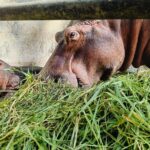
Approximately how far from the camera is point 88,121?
4.13 feet

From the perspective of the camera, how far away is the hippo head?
2418 millimetres

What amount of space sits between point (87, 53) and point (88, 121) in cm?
126

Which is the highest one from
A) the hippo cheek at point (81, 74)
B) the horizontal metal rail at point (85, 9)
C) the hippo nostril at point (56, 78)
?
the horizontal metal rail at point (85, 9)

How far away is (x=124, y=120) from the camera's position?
122cm

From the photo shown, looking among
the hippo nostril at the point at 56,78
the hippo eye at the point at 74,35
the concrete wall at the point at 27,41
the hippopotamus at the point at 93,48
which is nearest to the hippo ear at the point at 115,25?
the hippopotamus at the point at 93,48

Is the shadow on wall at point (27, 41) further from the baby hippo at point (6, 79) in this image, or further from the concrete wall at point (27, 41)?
the baby hippo at point (6, 79)

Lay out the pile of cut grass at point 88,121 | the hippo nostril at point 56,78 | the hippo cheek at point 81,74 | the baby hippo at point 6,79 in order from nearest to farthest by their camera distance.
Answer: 1. the pile of cut grass at point 88,121
2. the hippo nostril at point 56,78
3. the hippo cheek at point 81,74
4. the baby hippo at point 6,79

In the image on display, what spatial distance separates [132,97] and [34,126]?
0.98 feet

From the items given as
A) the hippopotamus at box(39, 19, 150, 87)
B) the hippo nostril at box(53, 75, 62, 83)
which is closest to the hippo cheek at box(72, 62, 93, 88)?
the hippopotamus at box(39, 19, 150, 87)

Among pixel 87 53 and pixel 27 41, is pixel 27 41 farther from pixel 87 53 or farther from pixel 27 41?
pixel 87 53

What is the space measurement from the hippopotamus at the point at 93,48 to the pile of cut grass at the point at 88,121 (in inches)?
34.8

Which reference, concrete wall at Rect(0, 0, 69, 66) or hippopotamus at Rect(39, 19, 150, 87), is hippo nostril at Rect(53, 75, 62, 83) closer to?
hippopotamus at Rect(39, 19, 150, 87)

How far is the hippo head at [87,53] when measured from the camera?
242 centimetres

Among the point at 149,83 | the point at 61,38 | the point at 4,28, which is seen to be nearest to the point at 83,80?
the point at 61,38
